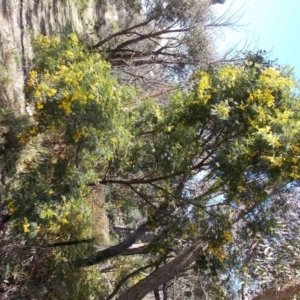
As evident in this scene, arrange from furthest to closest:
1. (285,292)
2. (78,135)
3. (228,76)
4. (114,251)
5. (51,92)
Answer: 1. (114,251)
2. (285,292)
3. (228,76)
4. (78,135)
5. (51,92)

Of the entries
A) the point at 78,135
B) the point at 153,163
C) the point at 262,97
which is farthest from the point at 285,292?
the point at 78,135

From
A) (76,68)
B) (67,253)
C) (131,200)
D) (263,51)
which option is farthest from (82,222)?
(263,51)

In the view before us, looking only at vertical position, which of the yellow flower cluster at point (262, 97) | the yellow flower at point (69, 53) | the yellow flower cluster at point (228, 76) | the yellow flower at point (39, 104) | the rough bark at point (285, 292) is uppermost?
the yellow flower at point (69, 53)

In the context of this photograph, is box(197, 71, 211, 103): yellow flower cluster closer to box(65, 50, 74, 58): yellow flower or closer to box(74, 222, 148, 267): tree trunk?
box(65, 50, 74, 58): yellow flower

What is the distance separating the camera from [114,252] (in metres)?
7.40

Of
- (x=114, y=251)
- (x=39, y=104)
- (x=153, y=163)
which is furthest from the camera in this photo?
(x=114, y=251)

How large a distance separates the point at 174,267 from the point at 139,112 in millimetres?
2374

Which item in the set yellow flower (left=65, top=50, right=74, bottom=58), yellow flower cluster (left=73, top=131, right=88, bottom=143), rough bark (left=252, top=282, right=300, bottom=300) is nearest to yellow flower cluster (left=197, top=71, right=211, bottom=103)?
yellow flower cluster (left=73, top=131, right=88, bottom=143)

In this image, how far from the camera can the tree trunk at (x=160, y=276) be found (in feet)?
21.1

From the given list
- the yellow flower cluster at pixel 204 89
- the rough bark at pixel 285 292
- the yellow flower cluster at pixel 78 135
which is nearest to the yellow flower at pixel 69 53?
the yellow flower cluster at pixel 78 135

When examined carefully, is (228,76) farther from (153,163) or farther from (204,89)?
(153,163)

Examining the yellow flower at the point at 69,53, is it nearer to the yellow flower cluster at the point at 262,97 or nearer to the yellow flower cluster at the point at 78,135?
the yellow flower cluster at the point at 78,135

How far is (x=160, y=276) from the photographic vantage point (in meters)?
6.47

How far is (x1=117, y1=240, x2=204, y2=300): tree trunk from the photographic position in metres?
6.43
